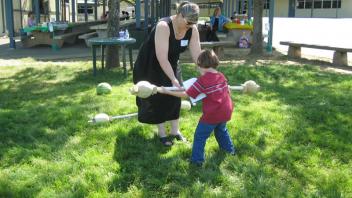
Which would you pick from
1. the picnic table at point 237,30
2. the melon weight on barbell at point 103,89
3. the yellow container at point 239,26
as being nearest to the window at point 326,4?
the picnic table at point 237,30

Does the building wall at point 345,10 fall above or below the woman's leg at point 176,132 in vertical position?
above

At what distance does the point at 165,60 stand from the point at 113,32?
5.48 metres

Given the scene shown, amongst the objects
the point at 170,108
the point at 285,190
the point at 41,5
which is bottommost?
the point at 285,190

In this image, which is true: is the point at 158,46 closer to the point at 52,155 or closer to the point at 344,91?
the point at 52,155

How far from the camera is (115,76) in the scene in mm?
8055

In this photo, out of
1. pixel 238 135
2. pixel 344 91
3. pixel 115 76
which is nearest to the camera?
pixel 238 135

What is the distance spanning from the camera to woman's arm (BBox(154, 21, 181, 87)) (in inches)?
153

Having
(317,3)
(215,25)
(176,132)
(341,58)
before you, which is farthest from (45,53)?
(317,3)

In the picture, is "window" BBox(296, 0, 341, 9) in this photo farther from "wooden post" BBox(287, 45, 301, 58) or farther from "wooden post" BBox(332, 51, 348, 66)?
"wooden post" BBox(332, 51, 348, 66)

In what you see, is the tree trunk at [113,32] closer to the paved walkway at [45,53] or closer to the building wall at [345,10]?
the paved walkway at [45,53]

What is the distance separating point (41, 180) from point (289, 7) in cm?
4569

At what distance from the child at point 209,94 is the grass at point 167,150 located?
0.32 meters

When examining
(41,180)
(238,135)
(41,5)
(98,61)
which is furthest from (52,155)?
(41,5)

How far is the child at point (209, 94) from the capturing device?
11.6 ft
